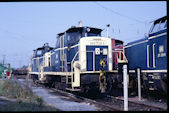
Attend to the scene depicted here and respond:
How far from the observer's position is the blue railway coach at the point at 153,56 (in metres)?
8.97

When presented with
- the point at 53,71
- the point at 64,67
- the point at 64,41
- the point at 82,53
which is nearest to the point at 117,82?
the point at 82,53

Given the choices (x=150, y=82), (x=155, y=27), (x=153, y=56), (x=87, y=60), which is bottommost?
(x=150, y=82)

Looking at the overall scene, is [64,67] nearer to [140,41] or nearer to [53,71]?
[53,71]

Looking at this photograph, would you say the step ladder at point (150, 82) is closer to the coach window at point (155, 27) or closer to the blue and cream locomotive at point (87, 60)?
the blue and cream locomotive at point (87, 60)

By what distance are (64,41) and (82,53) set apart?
2.42m

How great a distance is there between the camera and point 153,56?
9867 millimetres

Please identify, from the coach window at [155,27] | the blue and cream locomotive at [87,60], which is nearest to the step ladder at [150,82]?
the blue and cream locomotive at [87,60]

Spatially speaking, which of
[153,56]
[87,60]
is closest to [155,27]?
[153,56]

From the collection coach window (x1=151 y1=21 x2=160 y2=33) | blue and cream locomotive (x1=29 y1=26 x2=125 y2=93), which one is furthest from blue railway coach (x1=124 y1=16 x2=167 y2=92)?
blue and cream locomotive (x1=29 y1=26 x2=125 y2=93)

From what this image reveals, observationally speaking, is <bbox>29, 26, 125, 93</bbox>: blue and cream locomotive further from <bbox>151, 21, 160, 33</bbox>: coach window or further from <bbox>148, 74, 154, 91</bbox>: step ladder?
<bbox>151, 21, 160, 33</bbox>: coach window

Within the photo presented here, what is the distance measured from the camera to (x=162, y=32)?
9.20 metres

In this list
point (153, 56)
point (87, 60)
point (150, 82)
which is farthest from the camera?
point (87, 60)

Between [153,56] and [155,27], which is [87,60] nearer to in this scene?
[153,56]

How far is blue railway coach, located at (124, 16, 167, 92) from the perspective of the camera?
897cm
